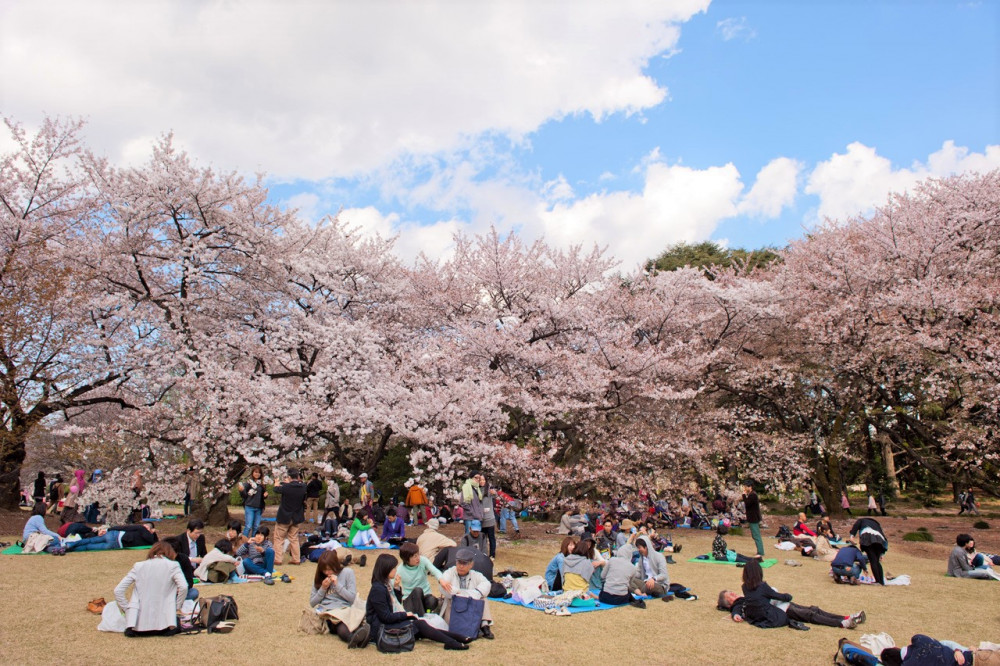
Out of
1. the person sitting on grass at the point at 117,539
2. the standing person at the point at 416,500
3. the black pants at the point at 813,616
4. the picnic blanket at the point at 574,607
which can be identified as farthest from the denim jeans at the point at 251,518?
the black pants at the point at 813,616

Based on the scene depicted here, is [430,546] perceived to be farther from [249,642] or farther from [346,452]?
[346,452]

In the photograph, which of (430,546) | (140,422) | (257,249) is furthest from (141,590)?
(257,249)

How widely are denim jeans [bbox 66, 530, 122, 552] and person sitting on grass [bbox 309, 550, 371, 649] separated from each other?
6822 mm

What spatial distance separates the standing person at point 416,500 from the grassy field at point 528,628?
5.13 m

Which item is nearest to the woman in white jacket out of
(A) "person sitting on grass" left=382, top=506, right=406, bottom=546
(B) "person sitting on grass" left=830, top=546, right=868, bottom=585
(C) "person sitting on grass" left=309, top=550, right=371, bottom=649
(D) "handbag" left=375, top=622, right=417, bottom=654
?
(C) "person sitting on grass" left=309, top=550, right=371, bottom=649

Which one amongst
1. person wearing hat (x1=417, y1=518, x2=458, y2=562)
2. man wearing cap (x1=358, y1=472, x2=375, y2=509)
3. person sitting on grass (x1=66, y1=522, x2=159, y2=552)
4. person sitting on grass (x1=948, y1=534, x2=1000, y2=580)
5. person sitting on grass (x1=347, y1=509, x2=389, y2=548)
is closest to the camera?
person wearing hat (x1=417, y1=518, x2=458, y2=562)

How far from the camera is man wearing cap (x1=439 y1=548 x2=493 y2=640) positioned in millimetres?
6586

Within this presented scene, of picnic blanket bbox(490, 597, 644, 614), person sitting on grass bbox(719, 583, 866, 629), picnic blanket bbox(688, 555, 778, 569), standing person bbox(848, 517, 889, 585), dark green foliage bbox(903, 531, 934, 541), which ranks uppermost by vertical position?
standing person bbox(848, 517, 889, 585)

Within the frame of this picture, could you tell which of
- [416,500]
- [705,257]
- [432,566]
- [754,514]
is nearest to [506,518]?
[416,500]

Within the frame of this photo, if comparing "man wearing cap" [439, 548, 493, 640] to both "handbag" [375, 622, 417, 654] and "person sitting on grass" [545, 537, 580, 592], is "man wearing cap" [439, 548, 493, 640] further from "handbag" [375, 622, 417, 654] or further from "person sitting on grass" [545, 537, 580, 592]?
"person sitting on grass" [545, 537, 580, 592]

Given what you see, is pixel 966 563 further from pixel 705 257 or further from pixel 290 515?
pixel 705 257

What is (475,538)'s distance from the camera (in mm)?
10500

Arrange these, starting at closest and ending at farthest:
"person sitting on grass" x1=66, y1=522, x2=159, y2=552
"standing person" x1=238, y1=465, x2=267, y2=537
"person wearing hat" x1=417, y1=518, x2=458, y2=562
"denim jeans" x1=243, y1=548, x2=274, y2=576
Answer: "person wearing hat" x1=417, y1=518, x2=458, y2=562, "denim jeans" x1=243, y1=548, x2=274, y2=576, "person sitting on grass" x1=66, y1=522, x2=159, y2=552, "standing person" x1=238, y1=465, x2=267, y2=537

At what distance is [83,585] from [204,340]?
27.6 feet
